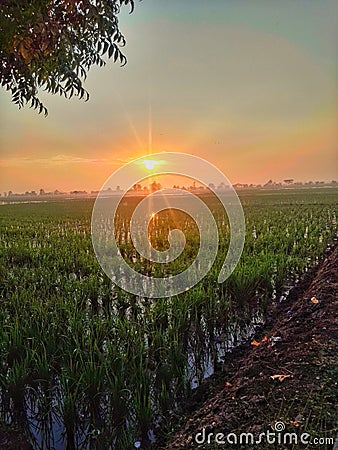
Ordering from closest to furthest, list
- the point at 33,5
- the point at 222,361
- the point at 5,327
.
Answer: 1. the point at 33,5
2. the point at 222,361
3. the point at 5,327

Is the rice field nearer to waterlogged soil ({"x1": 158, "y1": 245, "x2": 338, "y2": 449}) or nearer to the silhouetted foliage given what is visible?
waterlogged soil ({"x1": 158, "y1": 245, "x2": 338, "y2": 449})

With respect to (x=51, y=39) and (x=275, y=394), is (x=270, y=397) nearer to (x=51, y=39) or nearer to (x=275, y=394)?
(x=275, y=394)

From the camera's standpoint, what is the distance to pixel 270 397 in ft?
6.43

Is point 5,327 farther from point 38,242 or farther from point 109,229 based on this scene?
point 109,229

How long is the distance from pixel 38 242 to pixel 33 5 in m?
7.96

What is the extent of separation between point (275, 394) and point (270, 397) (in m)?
0.04

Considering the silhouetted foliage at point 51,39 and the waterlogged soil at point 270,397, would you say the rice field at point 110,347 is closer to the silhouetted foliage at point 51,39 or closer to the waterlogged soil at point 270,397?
the waterlogged soil at point 270,397

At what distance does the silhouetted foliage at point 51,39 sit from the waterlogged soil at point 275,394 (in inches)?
101

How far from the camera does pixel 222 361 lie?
10.3ft

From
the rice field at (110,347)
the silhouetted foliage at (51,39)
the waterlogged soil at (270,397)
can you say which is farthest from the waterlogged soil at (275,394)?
the silhouetted foliage at (51,39)

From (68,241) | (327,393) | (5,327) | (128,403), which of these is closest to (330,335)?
(327,393)

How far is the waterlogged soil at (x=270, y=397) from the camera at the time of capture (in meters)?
1.70

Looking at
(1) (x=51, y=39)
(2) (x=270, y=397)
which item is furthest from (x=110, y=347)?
(1) (x=51, y=39)

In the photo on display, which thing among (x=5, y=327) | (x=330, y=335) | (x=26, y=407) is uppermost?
(x=330, y=335)
